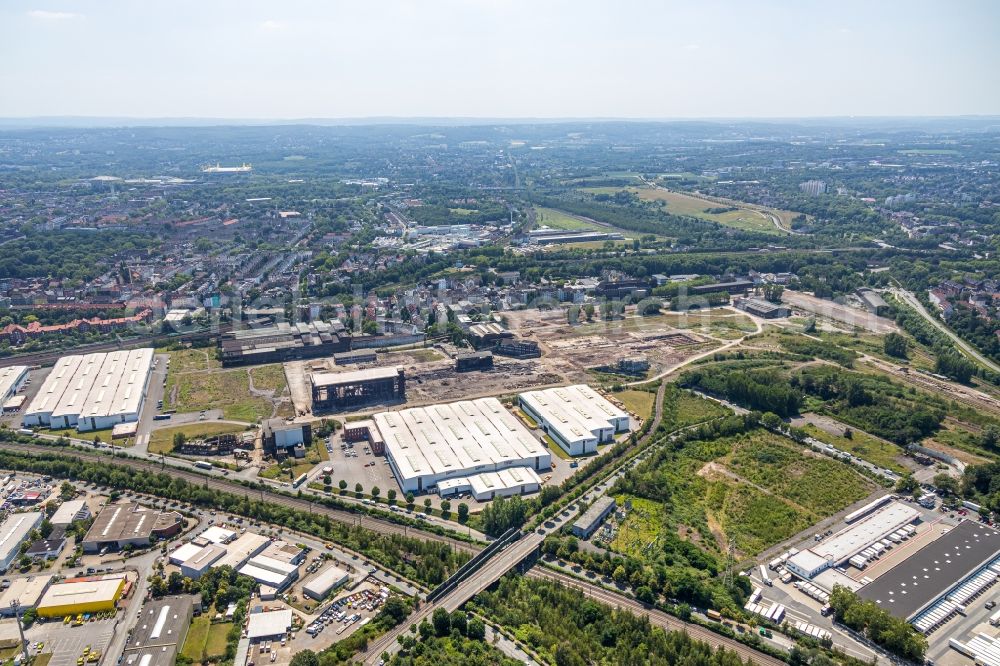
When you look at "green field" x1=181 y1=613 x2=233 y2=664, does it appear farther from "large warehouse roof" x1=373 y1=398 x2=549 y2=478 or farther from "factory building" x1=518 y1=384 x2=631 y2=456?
"factory building" x1=518 y1=384 x2=631 y2=456

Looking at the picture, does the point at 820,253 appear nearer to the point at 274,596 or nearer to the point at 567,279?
the point at 567,279

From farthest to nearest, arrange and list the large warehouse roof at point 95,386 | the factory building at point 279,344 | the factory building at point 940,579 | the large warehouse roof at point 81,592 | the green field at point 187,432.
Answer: the factory building at point 279,344 → the large warehouse roof at point 95,386 → the green field at point 187,432 → the factory building at point 940,579 → the large warehouse roof at point 81,592

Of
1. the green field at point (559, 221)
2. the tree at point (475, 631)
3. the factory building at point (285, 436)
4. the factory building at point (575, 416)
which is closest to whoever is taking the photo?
the tree at point (475, 631)

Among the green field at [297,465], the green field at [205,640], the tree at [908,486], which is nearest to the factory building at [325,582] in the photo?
the green field at [205,640]

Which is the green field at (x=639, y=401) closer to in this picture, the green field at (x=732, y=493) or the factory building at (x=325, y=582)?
the green field at (x=732, y=493)

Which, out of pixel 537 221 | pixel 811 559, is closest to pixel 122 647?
pixel 811 559

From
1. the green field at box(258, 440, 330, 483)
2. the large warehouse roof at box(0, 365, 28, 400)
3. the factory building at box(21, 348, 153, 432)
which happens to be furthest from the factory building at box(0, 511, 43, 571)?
the large warehouse roof at box(0, 365, 28, 400)
